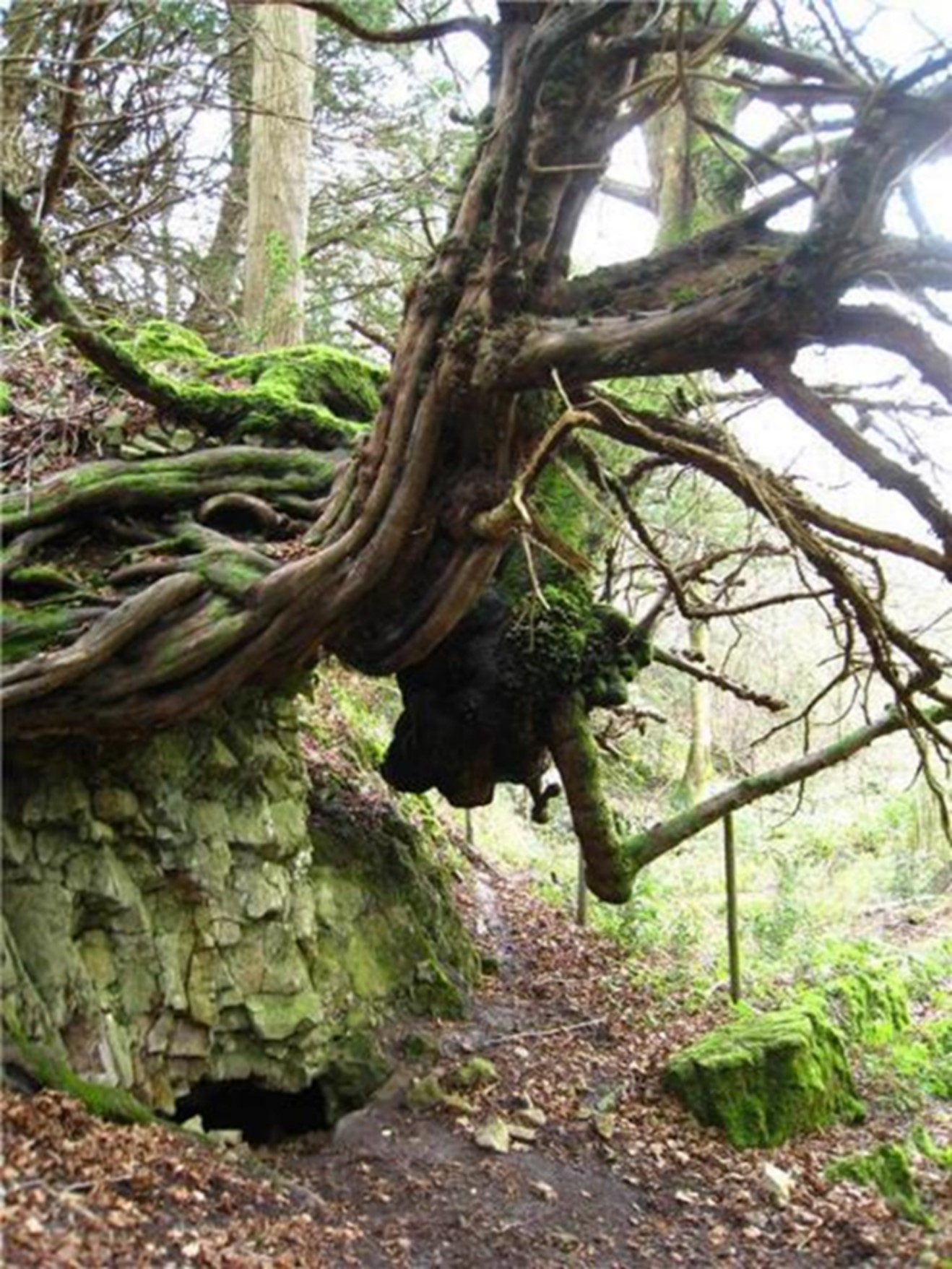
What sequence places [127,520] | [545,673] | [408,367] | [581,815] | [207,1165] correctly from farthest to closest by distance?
[581,815] → [545,673] → [127,520] → [408,367] → [207,1165]

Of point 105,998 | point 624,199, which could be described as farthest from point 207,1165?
point 624,199

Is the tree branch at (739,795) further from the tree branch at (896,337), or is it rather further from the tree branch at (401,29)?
the tree branch at (401,29)

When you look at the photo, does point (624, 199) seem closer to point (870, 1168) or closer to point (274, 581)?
point (274, 581)

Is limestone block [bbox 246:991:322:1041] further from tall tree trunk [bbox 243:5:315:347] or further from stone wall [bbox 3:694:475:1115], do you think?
tall tree trunk [bbox 243:5:315:347]

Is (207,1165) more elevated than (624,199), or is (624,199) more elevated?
(624,199)

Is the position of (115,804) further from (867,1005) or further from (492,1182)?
(867,1005)

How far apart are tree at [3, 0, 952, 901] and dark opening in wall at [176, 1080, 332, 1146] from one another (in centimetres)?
202

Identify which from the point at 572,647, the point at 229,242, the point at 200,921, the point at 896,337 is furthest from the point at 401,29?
the point at 229,242

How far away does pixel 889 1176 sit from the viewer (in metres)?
4.94

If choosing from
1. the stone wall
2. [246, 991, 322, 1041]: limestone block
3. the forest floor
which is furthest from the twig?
[246, 991, 322, 1041]: limestone block

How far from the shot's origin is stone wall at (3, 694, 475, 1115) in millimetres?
4273

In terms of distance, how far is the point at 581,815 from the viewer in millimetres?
6121

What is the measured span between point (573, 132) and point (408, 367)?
1202 millimetres

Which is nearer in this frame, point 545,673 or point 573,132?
point 573,132
